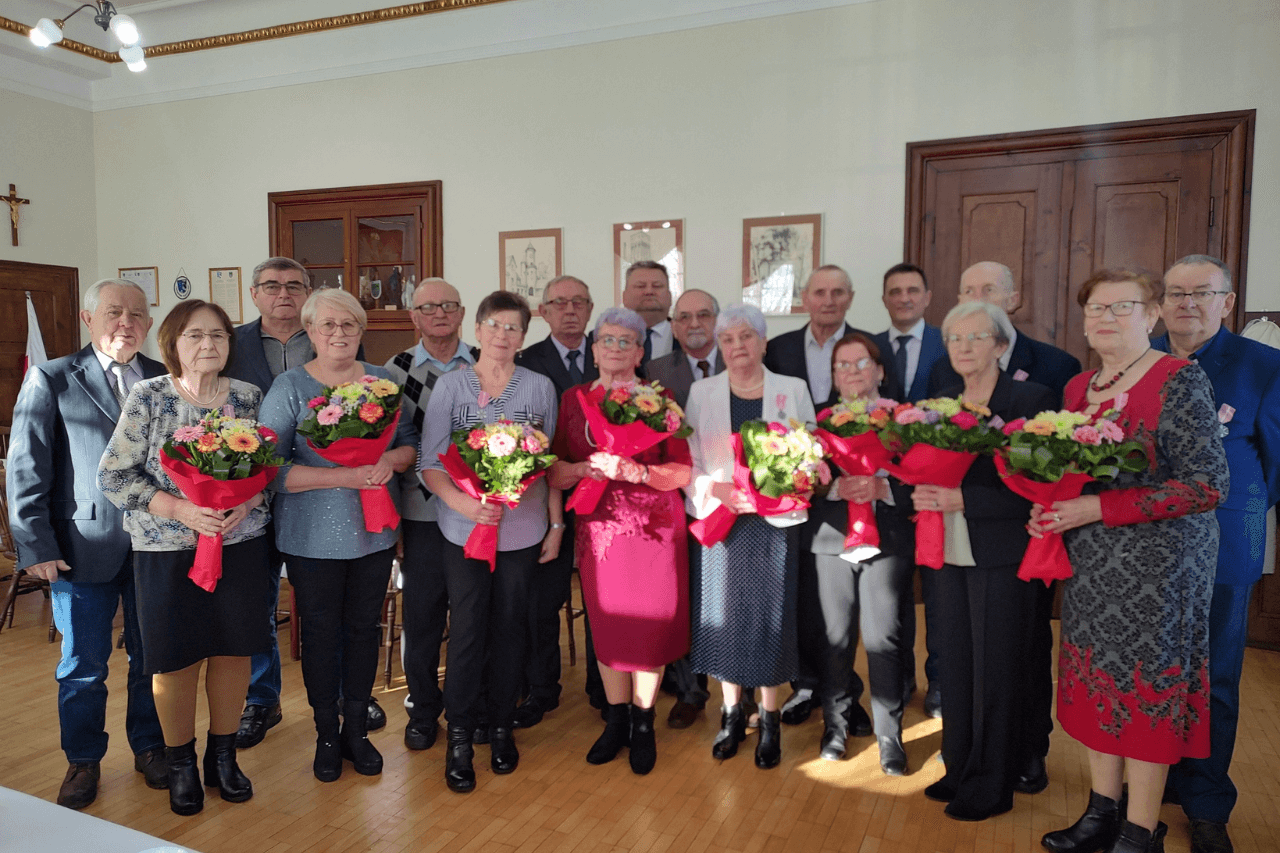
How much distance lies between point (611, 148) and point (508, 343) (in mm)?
3595

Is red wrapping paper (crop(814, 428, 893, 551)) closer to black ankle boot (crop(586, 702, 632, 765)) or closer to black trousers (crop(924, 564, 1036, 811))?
black trousers (crop(924, 564, 1036, 811))

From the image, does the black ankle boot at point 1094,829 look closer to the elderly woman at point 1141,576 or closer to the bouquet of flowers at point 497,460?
the elderly woman at point 1141,576

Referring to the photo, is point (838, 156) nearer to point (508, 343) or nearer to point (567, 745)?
point (508, 343)

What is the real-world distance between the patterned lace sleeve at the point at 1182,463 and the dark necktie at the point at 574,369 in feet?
7.43

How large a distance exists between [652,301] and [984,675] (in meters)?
2.33

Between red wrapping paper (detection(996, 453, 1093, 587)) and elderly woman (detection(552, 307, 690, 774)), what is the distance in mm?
1073

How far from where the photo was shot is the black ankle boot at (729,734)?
313 cm

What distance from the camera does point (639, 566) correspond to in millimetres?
2955

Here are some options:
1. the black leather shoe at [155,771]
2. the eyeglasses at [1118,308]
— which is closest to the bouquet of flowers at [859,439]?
the eyeglasses at [1118,308]

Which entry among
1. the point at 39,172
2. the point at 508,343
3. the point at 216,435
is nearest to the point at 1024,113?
the point at 508,343

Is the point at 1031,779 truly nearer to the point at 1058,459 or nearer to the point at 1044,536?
the point at 1044,536

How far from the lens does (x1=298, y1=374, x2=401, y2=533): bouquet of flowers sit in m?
2.59

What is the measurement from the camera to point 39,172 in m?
7.30

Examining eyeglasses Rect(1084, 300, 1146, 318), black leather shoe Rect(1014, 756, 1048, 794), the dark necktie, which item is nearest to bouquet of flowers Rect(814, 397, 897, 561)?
eyeglasses Rect(1084, 300, 1146, 318)
